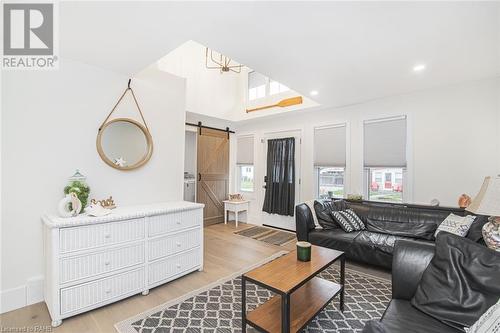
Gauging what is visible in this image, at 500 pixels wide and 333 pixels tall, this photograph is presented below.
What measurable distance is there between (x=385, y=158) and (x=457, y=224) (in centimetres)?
135

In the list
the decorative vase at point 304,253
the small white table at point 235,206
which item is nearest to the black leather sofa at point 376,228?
the decorative vase at point 304,253

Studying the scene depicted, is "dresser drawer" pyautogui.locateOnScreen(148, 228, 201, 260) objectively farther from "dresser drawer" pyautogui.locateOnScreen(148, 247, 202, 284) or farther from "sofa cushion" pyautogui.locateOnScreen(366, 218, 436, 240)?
"sofa cushion" pyautogui.locateOnScreen(366, 218, 436, 240)

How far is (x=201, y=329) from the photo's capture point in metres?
1.89

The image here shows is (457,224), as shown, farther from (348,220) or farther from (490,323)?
(490,323)

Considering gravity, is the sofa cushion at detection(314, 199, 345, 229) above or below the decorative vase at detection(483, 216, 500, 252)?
below

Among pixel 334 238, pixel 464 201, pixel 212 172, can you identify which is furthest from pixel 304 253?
pixel 212 172

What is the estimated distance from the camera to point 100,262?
2.12 meters

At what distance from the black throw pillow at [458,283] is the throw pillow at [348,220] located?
5.98ft

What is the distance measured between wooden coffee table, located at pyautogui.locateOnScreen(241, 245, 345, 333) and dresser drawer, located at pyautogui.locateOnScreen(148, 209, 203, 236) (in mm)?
1228

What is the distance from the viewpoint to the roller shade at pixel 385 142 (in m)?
3.65

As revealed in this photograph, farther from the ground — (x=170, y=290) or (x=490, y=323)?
(x=490, y=323)

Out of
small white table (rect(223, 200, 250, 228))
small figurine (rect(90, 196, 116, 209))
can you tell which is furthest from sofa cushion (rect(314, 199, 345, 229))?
small figurine (rect(90, 196, 116, 209))

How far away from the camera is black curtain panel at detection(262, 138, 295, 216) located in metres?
4.88

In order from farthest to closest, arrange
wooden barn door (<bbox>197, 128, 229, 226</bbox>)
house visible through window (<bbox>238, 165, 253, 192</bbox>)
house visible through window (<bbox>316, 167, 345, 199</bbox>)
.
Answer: house visible through window (<bbox>238, 165, 253, 192</bbox>) → wooden barn door (<bbox>197, 128, 229, 226</bbox>) → house visible through window (<bbox>316, 167, 345, 199</bbox>)
